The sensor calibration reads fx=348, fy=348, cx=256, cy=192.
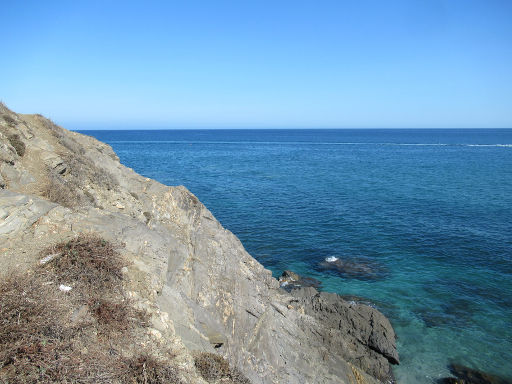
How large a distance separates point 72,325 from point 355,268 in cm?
2616

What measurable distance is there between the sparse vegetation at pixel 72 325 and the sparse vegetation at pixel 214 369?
1.53 meters

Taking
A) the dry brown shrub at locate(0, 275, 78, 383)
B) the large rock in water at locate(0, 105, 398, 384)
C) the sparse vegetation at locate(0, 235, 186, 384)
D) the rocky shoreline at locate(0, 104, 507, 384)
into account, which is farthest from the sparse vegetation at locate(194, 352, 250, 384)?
the dry brown shrub at locate(0, 275, 78, 383)

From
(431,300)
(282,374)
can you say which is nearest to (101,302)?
(282,374)

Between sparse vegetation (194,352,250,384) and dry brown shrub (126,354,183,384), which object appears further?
sparse vegetation (194,352,250,384)

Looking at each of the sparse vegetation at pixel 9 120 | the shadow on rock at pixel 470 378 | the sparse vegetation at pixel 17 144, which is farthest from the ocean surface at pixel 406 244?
the sparse vegetation at pixel 9 120

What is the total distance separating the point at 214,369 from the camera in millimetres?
10555

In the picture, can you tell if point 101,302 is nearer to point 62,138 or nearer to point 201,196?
point 62,138

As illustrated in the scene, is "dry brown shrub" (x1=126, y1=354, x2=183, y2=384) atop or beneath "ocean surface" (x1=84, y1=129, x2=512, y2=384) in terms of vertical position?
atop

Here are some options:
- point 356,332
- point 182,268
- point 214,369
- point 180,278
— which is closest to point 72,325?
point 214,369

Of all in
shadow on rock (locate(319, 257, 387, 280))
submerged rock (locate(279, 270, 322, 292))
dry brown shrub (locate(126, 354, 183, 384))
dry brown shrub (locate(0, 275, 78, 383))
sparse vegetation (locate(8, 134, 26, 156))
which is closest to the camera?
dry brown shrub (locate(0, 275, 78, 383))

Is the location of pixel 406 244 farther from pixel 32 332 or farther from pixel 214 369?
A: pixel 32 332

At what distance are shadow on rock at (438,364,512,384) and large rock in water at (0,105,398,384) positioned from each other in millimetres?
3279

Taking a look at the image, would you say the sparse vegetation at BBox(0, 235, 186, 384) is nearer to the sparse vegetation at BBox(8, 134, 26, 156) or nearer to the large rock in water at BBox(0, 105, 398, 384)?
the large rock in water at BBox(0, 105, 398, 384)

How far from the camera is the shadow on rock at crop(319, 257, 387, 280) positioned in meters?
29.8
